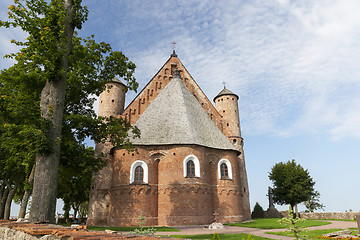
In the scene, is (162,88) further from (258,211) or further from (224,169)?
(258,211)

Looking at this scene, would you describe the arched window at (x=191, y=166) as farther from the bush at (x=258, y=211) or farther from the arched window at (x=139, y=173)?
the bush at (x=258, y=211)

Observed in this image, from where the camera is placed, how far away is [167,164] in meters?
25.9

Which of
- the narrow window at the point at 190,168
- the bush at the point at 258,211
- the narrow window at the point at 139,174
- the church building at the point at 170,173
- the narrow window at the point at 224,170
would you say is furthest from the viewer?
the bush at the point at 258,211

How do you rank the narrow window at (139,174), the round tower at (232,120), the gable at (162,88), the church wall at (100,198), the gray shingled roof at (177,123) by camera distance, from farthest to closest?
the round tower at (232,120) → the gable at (162,88) → the church wall at (100,198) → the gray shingled roof at (177,123) → the narrow window at (139,174)

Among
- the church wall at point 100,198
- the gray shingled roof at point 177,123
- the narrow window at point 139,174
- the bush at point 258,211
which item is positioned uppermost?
the gray shingled roof at point 177,123

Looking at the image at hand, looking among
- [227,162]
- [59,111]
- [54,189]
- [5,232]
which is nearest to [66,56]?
[59,111]

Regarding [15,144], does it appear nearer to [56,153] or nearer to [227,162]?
[56,153]

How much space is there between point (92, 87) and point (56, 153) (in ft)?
21.3

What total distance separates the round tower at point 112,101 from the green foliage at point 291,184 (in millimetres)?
31668

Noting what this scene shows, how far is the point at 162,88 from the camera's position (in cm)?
3653

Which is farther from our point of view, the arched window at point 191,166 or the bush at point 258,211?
the bush at point 258,211

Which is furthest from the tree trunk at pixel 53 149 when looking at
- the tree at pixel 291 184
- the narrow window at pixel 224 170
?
the tree at pixel 291 184

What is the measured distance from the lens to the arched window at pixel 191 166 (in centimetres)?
2542

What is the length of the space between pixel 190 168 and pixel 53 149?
623 inches
